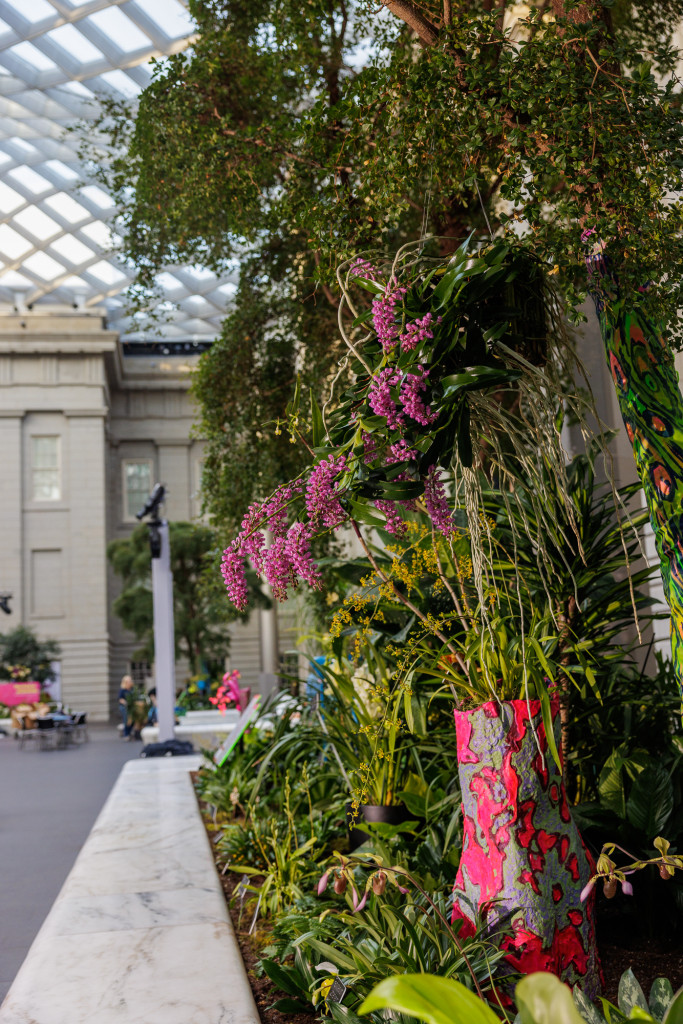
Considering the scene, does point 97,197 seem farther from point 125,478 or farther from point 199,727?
point 199,727

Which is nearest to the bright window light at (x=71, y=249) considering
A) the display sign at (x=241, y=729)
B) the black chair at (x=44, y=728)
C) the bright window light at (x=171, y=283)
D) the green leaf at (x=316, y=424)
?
the bright window light at (x=171, y=283)

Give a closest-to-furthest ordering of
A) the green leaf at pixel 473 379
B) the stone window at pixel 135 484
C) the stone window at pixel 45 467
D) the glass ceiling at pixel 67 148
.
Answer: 1. the green leaf at pixel 473 379
2. the glass ceiling at pixel 67 148
3. the stone window at pixel 45 467
4. the stone window at pixel 135 484

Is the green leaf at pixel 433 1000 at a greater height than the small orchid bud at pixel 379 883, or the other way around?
the green leaf at pixel 433 1000

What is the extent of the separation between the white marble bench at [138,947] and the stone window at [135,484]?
27197 mm

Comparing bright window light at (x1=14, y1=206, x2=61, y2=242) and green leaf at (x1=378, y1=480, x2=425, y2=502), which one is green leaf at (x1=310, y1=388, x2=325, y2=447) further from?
bright window light at (x1=14, y1=206, x2=61, y2=242)

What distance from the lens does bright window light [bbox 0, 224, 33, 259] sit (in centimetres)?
2358

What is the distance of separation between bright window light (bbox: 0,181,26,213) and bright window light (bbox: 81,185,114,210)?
163 cm

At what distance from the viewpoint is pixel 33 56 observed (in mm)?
17781

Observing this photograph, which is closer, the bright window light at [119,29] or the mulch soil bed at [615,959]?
the mulch soil bed at [615,959]

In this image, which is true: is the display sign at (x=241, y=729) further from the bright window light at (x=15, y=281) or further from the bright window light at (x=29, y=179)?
the bright window light at (x=15, y=281)

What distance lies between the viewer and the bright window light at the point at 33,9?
15.8 m

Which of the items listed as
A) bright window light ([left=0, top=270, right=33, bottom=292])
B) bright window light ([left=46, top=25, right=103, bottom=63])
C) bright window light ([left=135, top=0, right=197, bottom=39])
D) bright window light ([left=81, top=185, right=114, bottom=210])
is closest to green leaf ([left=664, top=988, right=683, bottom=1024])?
bright window light ([left=135, top=0, right=197, bottom=39])

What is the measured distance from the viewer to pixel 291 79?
5.34 m

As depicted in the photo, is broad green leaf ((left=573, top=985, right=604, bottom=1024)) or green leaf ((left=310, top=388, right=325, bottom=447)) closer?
broad green leaf ((left=573, top=985, right=604, bottom=1024))
